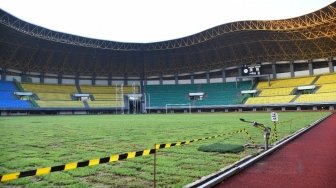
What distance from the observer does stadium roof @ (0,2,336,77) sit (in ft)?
199

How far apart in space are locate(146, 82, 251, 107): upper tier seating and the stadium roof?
15.1 ft

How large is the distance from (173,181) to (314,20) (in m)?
55.7

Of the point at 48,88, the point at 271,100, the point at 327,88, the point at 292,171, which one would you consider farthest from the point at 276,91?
the point at 292,171

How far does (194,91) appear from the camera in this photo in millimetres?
85688

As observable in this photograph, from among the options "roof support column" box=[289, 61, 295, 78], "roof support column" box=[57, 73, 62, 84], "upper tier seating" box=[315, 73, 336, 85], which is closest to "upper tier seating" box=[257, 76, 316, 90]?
"upper tier seating" box=[315, 73, 336, 85]

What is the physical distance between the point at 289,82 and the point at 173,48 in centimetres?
2894

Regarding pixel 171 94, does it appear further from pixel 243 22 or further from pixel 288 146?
pixel 288 146

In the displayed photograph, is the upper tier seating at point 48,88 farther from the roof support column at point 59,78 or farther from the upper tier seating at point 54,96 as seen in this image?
the roof support column at point 59,78

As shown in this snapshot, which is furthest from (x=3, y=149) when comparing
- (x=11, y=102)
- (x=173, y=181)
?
(x=11, y=102)

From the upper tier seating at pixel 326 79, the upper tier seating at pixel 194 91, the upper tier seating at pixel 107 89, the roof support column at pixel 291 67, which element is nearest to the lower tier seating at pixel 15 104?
the upper tier seating at pixel 107 89

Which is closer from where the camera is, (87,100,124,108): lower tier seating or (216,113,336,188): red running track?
(216,113,336,188): red running track

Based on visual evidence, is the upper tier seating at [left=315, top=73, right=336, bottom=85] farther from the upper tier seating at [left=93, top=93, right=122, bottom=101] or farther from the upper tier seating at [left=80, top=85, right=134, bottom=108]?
the upper tier seating at [left=93, top=93, right=122, bottom=101]

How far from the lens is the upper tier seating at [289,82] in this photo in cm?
6971

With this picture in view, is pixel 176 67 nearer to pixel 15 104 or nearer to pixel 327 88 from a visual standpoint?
pixel 327 88
